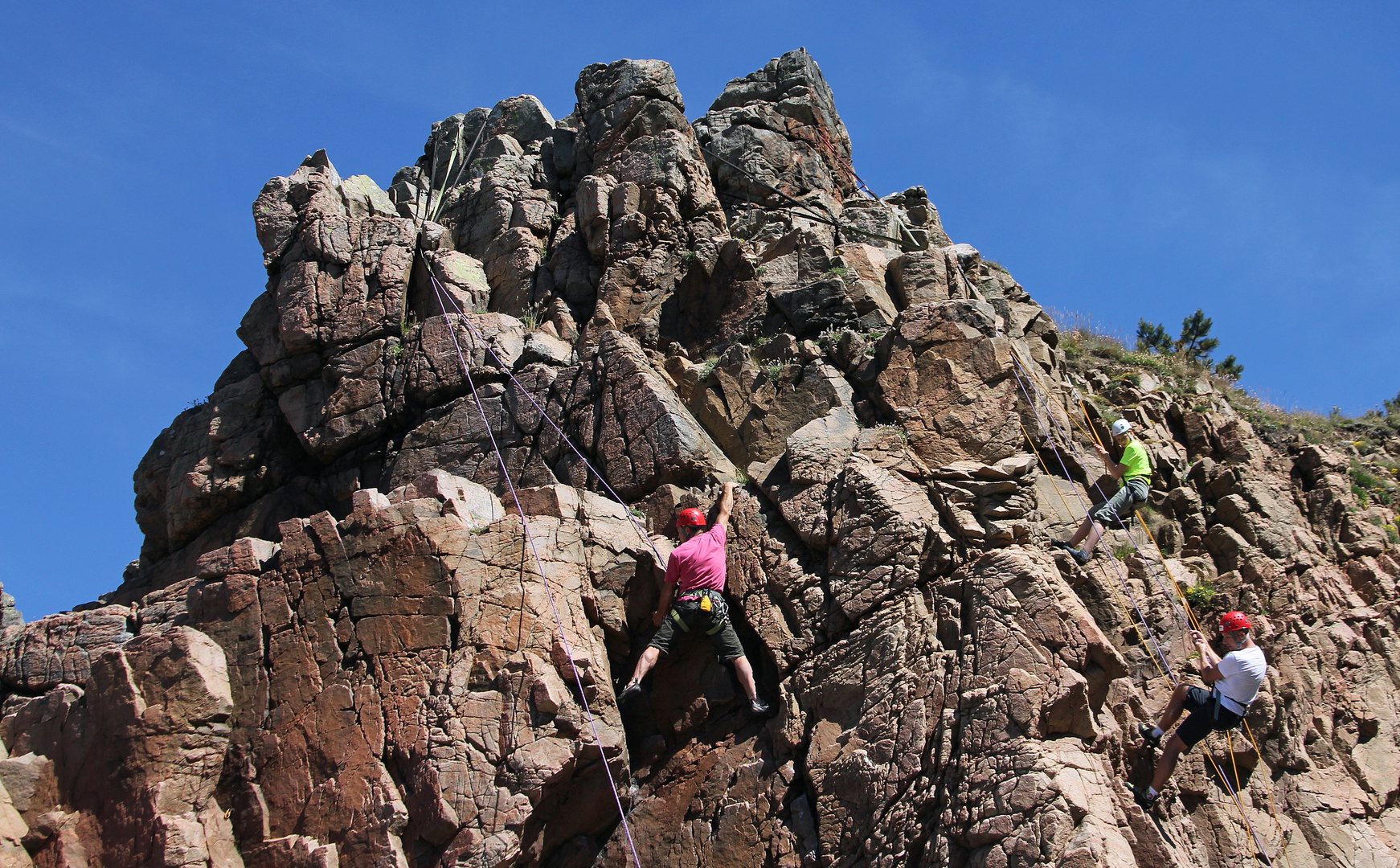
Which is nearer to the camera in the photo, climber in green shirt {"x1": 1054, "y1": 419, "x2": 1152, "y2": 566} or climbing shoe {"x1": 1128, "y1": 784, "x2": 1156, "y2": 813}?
climbing shoe {"x1": 1128, "y1": 784, "x2": 1156, "y2": 813}

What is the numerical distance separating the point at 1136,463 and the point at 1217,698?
155 inches

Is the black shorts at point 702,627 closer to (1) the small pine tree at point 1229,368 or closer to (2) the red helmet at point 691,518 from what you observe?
(2) the red helmet at point 691,518

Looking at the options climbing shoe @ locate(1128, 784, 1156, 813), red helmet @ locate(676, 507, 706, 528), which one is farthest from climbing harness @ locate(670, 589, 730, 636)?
climbing shoe @ locate(1128, 784, 1156, 813)

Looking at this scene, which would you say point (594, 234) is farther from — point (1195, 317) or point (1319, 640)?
point (1195, 317)

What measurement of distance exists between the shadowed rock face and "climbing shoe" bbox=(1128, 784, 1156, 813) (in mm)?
333

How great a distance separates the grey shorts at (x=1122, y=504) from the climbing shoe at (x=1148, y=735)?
2.78m

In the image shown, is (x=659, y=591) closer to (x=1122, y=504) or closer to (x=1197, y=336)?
(x=1122, y=504)

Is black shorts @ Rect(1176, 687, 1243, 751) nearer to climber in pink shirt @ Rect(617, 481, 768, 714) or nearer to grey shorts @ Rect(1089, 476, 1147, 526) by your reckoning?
grey shorts @ Rect(1089, 476, 1147, 526)

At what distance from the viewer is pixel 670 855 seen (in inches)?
464

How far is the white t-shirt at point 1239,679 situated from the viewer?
1123cm

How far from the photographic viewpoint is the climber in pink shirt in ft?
40.7

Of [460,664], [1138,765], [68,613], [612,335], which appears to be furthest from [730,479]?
[68,613]

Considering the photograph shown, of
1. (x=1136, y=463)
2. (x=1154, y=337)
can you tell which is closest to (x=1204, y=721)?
(x=1136, y=463)

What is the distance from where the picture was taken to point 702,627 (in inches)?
500
